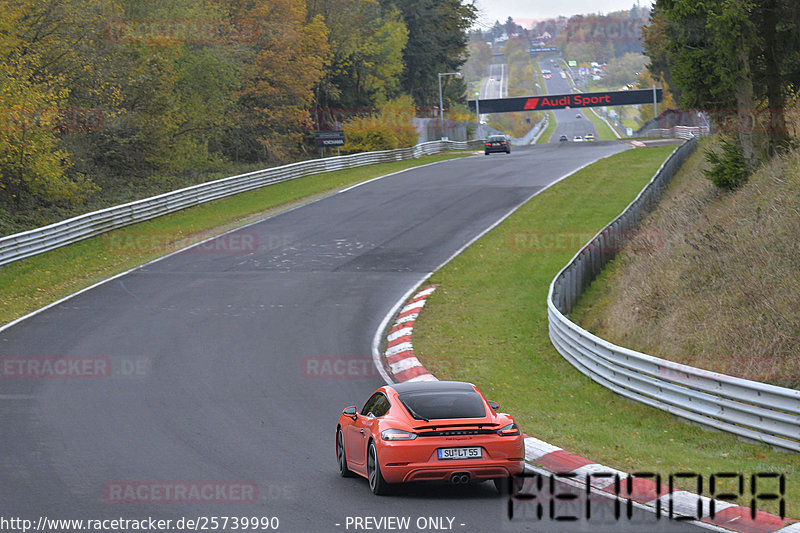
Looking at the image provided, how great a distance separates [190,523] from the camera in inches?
342

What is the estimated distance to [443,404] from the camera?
32.3ft

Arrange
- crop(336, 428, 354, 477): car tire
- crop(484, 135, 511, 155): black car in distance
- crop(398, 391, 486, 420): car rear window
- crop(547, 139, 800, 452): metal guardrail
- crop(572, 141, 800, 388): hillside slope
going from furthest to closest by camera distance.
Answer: crop(484, 135, 511, 155): black car in distance, crop(572, 141, 800, 388): hillside slope, crop(547, 139, 800, 452): metal guardrail, crop(336, 428, 354, 477): car tire, crop(398, 391, 486, 420): car rear window

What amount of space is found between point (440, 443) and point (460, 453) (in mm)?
224

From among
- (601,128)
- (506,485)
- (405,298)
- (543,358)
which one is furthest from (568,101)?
(506,485)

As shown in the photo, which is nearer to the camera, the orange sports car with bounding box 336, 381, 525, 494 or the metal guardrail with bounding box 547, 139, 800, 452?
the orange sports car with bounding box 336, 381, 525, 494

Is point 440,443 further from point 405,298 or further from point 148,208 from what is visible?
point 148,208

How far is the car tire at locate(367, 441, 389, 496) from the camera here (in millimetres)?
9414

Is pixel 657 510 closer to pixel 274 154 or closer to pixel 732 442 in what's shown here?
pixel 732 442

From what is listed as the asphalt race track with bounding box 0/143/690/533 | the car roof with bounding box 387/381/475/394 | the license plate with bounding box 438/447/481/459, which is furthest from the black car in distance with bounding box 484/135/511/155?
the license plate with bounding box 438/447/481/459

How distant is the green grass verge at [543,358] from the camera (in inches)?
436

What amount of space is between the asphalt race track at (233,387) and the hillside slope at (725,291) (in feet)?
13.0

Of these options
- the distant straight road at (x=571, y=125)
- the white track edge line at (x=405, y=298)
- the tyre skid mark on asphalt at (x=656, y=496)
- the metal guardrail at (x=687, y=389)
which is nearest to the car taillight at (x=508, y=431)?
the tyre skid mark on asphalt at (x=656, y=496)

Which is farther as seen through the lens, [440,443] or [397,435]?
[397,435]

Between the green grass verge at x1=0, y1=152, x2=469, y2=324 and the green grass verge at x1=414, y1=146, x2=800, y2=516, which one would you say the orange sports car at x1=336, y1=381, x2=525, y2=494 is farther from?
the green grass verge at x1=0, y1=152, x2=469, y2=324
